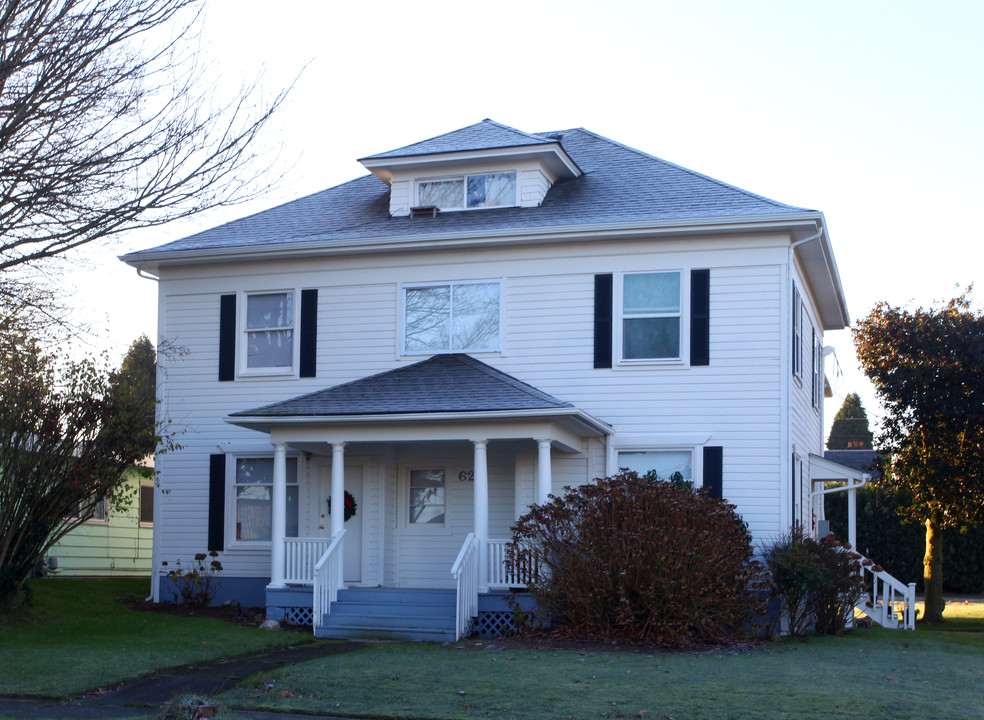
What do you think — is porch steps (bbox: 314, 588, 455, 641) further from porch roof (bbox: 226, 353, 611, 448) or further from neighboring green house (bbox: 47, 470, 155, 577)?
neighboring green house (bbox: 47, 470, 155, 577)

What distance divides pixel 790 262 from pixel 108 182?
369 inches

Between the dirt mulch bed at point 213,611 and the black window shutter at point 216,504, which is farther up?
the black window shutter at point 216,504

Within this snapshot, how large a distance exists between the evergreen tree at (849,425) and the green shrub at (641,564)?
125 feet

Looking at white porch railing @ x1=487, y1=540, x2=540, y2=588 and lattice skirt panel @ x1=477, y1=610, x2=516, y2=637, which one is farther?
lattice skirt panel @ x1=477, y1=610, x2=516, y2=637

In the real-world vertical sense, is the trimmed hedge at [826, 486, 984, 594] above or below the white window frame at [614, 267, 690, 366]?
below

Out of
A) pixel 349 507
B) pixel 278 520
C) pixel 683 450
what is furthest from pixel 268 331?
pixel 683 450

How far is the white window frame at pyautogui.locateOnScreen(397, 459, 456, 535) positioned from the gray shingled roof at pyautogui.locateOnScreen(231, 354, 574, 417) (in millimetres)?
1535

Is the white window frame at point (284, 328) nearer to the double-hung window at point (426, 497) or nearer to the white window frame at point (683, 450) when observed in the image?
the double-hung window at point (426, 497)

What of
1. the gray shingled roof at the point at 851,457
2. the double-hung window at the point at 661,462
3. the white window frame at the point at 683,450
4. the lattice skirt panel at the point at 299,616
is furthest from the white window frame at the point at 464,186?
the gray shingled roof at the point at 851,457

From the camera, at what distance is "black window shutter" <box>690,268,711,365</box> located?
642 inches

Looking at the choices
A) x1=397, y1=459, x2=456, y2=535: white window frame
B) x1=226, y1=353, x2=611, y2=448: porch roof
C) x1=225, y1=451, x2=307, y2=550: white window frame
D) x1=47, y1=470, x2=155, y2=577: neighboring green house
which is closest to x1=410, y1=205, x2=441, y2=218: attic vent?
x1=226, y1=353, x2=611, y2=448: porch roof

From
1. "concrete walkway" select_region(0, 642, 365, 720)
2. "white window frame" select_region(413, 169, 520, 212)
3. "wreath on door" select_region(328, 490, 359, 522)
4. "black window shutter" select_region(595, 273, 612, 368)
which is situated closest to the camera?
"concrete walkway" select_region(0, 642, 365, 720)

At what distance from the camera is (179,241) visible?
62.3 ft

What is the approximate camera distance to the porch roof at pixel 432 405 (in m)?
15.1
